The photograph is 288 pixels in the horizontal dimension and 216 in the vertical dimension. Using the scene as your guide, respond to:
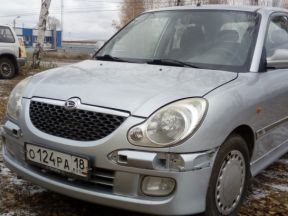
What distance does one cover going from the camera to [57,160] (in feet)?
9.75

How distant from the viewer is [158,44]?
4.18 metres

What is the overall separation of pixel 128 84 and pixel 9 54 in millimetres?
11901

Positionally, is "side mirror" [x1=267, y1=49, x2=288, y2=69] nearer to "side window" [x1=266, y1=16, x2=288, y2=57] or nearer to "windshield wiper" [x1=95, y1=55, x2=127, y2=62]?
"side window" [x1=266, y1=16, x2=288, y2=57]

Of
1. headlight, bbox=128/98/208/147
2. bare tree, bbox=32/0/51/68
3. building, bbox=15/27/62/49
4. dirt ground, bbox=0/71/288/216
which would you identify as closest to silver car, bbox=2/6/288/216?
headlight, bbox=128/98/208/147

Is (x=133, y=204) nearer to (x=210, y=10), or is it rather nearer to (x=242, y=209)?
(x=242, y=209)

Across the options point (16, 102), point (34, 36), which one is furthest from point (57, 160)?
point (34, 36)

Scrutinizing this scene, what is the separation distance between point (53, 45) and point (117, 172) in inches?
1800

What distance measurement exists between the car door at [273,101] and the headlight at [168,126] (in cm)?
89

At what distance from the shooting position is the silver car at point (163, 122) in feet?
8.96

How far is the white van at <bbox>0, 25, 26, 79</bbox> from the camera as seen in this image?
13914 mm

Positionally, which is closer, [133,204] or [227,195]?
[133,204]

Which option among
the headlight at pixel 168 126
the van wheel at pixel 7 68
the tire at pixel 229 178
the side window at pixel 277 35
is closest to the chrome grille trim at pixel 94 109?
the headlight at pixel 168 126

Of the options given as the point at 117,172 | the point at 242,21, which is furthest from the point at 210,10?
the point at 117,172

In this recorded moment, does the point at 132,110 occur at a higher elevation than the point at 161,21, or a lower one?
lower
